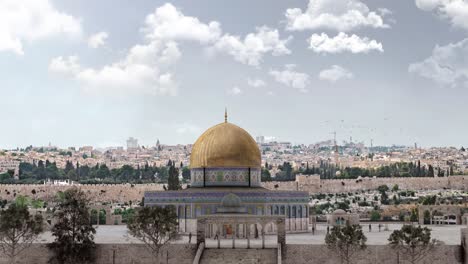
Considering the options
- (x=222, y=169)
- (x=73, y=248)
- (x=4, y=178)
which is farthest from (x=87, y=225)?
(x=4, y=178)

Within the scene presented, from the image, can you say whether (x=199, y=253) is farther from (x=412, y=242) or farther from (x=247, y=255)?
(x=412, y=242)

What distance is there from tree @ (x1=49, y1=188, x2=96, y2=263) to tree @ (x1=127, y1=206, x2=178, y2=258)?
1.92 metres

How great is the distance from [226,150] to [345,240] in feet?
41.9

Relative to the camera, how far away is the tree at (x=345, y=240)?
2739cm

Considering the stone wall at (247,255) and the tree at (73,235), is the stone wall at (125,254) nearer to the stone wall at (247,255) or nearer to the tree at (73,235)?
the stone wall at (247,255)

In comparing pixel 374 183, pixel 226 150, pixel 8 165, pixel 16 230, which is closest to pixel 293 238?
pixel 226 150

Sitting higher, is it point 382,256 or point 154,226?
point 154,226

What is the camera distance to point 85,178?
137 m

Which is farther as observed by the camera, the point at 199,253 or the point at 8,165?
the point at 8,165

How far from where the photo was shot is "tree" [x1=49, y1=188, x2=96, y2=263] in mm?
28875

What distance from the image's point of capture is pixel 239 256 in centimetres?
2797

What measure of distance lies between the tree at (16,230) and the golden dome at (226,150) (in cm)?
1159

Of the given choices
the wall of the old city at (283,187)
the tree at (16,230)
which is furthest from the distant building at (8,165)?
the tree at (16,230)

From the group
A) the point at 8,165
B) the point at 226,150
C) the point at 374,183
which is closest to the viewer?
the point at 226,150
